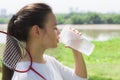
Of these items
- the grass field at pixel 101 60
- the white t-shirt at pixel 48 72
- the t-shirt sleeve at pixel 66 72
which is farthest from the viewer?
the grass field at pixel 101 60

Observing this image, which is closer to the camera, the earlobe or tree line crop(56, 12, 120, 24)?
the earlobe

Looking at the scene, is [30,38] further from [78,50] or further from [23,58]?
[78,50]

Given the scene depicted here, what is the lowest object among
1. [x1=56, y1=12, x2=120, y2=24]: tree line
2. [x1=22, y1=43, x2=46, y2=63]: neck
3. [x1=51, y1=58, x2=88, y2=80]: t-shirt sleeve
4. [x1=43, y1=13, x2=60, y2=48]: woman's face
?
[x1=56, y1=12, x2=120, y2=24]: tree line

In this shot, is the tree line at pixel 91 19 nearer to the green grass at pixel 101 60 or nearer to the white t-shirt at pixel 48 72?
the green grass at pixel 101 60

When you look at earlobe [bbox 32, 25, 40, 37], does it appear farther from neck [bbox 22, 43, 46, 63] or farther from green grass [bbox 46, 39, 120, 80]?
green grass [bbox 46, 39, 120, 80]

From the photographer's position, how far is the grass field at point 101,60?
7.12 meters

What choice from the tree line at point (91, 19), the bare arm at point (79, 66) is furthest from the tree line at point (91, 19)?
the bare arm at point (79, 66)

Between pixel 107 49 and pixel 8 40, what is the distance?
410 inches

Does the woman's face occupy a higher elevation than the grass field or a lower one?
higher

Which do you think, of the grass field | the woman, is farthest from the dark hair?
the grass field

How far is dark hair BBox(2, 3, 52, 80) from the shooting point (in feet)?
5.67

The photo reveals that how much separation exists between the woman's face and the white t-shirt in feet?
0.32

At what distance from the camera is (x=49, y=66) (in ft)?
5.87

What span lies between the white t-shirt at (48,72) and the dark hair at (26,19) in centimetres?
14
